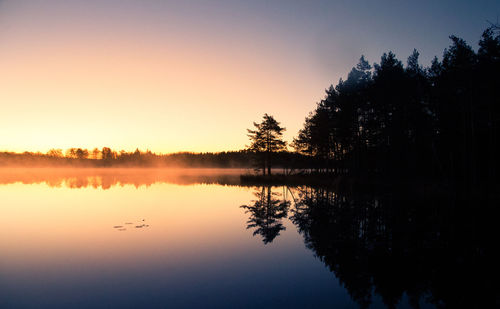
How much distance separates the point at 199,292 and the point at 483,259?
35.9 feet

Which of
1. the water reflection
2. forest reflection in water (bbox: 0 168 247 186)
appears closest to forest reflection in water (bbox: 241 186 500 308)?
the water reflection

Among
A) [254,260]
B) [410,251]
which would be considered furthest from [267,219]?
[410,251]

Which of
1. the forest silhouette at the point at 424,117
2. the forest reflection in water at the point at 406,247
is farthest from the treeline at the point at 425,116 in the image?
the forest reflection in water at the point at 406,247

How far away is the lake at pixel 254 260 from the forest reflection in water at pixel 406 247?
2.1 inches

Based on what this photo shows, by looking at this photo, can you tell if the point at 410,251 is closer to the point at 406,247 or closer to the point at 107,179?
the point at 406,247

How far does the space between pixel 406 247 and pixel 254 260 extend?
687 centimetres

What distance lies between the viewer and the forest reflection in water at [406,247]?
25.3ft

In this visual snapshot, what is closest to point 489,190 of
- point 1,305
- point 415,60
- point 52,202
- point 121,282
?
point 415,60

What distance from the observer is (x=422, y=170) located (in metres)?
38.2

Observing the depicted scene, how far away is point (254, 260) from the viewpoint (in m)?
11.0

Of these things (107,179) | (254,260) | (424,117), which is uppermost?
(424,117)

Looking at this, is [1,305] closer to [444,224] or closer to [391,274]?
[391,274]

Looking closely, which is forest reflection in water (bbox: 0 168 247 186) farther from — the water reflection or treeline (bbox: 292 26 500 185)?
treeline (bbox: 292 26 500 185)

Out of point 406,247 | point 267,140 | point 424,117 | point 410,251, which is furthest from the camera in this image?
point 267,140
